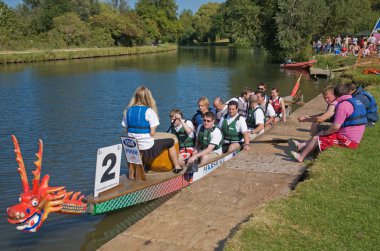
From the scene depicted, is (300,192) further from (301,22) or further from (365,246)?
(301,22)

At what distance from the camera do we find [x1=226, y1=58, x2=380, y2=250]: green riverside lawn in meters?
4.84

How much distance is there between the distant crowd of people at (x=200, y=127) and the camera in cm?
731

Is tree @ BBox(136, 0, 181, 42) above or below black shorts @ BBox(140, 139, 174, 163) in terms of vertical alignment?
above

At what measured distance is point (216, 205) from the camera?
250 inches

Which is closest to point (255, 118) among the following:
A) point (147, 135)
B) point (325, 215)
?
point (147, 135)

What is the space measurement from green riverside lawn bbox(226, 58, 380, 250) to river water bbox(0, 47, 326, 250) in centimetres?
335

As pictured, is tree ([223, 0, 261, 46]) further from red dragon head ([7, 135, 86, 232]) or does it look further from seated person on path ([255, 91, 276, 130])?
red dragon head ([7, 135, 86, 232])

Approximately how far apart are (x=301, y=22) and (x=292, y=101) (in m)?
24.3

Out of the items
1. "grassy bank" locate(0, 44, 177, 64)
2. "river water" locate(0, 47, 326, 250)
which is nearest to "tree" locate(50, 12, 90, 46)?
"grassy bank" locate(0, 44, 177, 64)

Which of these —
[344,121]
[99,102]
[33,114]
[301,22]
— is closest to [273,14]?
[301,22]

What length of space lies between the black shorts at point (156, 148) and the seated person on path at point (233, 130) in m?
2.05

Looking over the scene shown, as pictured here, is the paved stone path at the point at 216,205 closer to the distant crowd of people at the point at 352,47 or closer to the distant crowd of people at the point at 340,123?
the distant crowd of people at the point at 340,123

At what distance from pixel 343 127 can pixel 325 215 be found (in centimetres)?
322

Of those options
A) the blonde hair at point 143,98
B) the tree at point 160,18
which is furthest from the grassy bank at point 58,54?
the blonde hair at point 143,98
